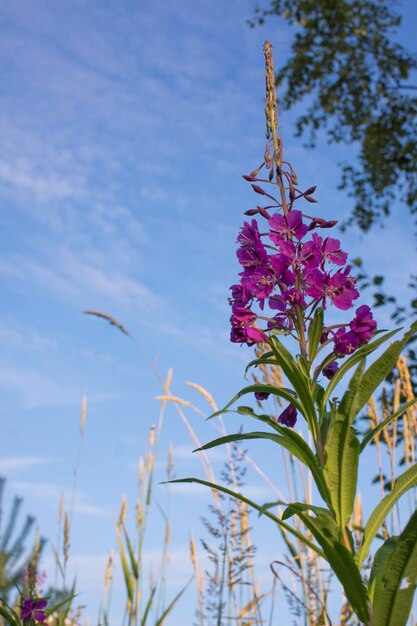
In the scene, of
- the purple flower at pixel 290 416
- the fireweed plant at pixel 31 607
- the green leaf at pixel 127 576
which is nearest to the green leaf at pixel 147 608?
the green leaf at pixel 127 576

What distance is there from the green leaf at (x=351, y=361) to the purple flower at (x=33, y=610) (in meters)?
1.54

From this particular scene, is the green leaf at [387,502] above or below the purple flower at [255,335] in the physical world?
below

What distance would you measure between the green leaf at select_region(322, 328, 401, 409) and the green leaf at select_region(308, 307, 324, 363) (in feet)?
0.30

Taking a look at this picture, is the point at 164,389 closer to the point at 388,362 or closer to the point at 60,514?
the point at 60,514

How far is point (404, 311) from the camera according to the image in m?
9.01

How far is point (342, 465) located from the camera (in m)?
1.94

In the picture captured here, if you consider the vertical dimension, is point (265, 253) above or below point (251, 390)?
above

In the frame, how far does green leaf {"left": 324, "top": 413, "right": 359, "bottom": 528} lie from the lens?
75.8 inches

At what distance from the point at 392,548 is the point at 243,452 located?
253 cm

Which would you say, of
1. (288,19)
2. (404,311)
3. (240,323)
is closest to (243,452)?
(240,323)

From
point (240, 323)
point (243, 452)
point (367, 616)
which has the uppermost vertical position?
point (243, 452)

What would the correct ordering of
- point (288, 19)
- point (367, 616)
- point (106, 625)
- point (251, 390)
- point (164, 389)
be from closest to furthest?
point (367, 616)
point (251, 390)
point (106, 625)
point (164, 389)
point (288, 19)

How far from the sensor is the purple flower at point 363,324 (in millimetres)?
2117

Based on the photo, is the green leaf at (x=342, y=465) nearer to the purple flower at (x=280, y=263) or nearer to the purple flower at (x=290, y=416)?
the purple flower at (x=290, y=416)
